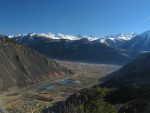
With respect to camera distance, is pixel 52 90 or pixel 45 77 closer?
pixel 52 90

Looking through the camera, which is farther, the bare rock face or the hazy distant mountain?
the bare rock face

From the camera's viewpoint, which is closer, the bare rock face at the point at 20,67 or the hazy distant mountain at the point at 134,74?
the hazy distant mountain at the point at 134,74

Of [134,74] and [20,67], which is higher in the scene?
[20,67]

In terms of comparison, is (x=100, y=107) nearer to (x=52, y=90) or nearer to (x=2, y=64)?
(x=52, y=90)

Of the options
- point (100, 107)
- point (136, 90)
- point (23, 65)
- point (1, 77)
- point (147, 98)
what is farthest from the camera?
point (23, 65)

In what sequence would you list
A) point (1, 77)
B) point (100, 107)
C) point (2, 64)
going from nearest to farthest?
point (100, 107) → point (1, 77) → point (2, 64)

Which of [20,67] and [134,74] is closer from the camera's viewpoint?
[134,74]

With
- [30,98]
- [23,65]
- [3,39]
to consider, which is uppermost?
[3,39]

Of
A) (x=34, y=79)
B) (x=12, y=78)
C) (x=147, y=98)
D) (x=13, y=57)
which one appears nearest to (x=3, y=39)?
(x=13, y=57)
